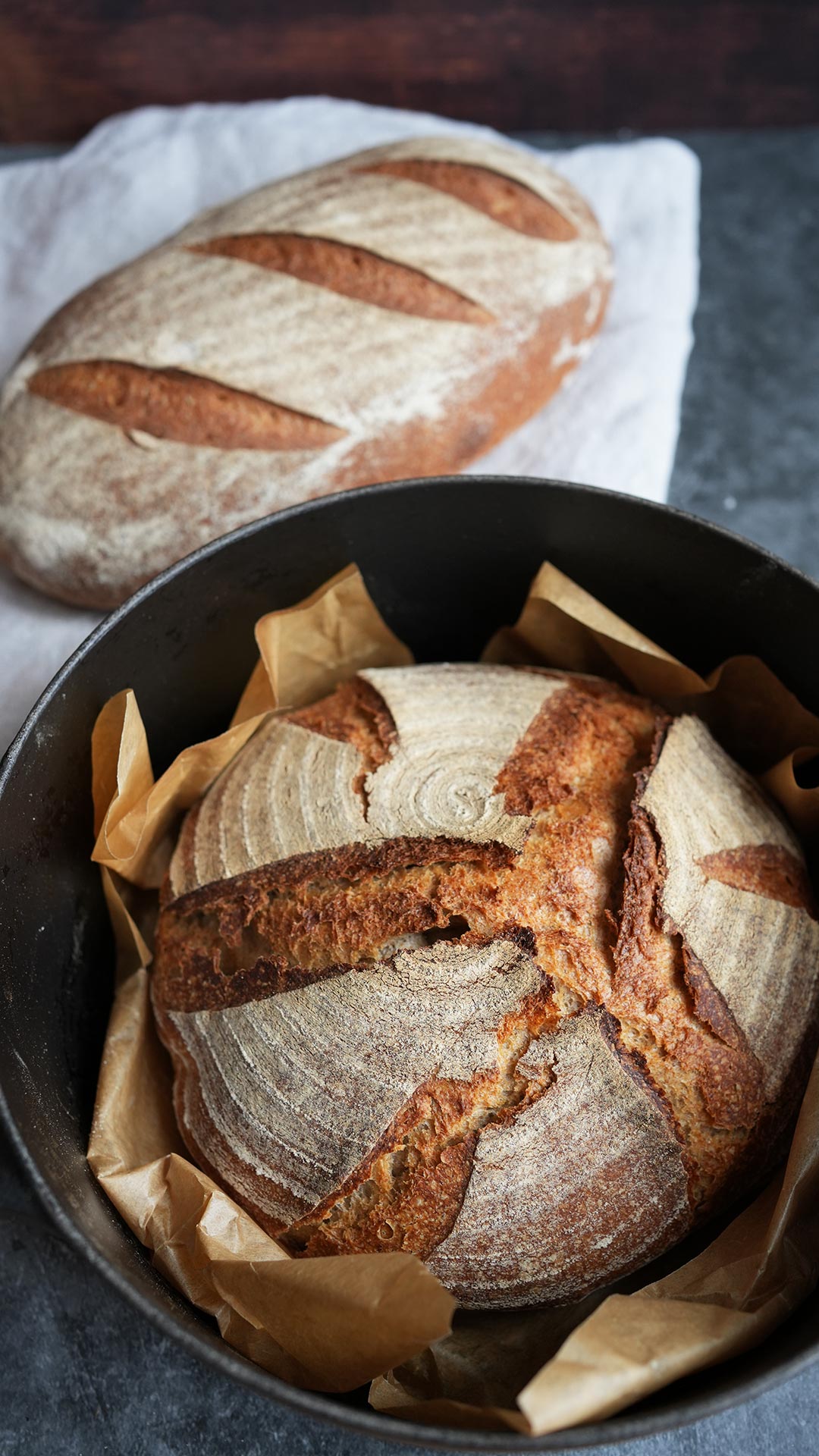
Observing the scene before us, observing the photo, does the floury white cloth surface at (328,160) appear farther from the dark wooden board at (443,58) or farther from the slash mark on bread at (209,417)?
the slash mark on bread at (209,417)

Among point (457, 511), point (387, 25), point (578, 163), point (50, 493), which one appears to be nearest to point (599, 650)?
point (457, 511)

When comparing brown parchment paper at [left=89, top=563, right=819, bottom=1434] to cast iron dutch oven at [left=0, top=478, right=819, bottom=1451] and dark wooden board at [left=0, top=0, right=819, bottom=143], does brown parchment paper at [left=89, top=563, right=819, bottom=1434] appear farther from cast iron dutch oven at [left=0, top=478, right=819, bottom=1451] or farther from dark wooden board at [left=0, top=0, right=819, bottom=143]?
dark wooden board at [left=0, top=0, right=819, bottom=143]

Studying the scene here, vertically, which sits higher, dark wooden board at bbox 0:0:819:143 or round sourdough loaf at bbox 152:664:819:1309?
dark wooden board at bbox 0:0:819:143

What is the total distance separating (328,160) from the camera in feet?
5.18

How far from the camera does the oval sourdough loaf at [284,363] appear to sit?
1260mm

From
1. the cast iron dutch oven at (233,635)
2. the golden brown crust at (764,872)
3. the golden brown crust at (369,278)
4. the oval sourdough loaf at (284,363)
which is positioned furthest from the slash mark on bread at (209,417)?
the golden brown crust at (764,872)

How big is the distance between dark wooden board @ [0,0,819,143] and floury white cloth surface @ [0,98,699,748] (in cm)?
8

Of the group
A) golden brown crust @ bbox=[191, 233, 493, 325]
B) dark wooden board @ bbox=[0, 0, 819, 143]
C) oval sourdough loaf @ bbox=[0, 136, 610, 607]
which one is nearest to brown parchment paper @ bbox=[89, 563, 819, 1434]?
oval sourdough loaf @ bbox=[0, 136, 610, 607]

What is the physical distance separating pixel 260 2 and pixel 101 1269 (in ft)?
5.12

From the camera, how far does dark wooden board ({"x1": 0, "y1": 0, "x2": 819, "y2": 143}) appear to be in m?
1.61

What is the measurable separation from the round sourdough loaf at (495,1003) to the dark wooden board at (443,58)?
1.16 metres

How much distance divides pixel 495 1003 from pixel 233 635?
413 millimetres

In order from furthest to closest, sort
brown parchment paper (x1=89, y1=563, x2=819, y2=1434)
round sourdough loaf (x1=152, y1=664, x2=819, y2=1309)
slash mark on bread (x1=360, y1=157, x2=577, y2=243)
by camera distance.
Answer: slash mark on bread (x1=360, y1=157, x2=577, y2=243)
round sourdough loaf (x1=152, y1=664, x2=819, y2=1309)
brown parchment paper (x1=89, y1=563, x2=819, y2=1434)

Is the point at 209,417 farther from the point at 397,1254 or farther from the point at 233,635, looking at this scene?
the point at 397,1254
